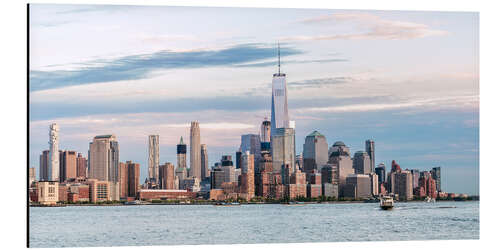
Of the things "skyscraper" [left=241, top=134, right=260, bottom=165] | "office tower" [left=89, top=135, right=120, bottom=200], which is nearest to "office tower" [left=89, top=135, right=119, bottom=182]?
"office tower" [left=89, top=135, right=120, bottom=200]

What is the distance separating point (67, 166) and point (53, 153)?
361cm

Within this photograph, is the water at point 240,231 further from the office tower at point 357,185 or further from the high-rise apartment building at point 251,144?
the office tower at point 357,185

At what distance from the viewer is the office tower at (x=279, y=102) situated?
16.3 meters

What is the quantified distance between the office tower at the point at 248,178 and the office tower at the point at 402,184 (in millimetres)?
4305

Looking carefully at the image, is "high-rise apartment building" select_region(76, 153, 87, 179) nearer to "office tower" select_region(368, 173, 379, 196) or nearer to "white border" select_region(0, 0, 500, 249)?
"office tower" select_region(368, 173, 379, 196)

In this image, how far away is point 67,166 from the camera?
21.6 m

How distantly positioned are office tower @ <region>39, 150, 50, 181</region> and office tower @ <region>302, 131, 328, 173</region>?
530cm

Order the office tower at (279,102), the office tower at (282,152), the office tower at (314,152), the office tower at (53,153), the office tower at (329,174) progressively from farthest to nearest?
the office tower at (329,174)
the office tower at (282,152)
the office tower at (314,152)
the office tower at (279,102)
the office tower at (53,153)

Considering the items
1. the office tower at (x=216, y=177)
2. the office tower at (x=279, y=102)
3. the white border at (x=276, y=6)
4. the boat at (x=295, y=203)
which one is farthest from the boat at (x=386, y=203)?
the white border at (x=276, y=6)

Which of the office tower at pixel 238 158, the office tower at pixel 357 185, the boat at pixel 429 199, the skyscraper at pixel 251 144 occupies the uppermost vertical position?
the skyscraper at pixel 251 144

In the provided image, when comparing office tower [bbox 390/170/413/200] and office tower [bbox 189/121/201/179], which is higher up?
office tower [bbox 189/121/201/179]

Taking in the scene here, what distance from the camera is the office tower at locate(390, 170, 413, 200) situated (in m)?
22.5
